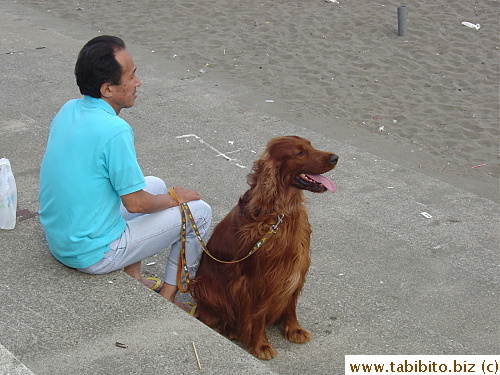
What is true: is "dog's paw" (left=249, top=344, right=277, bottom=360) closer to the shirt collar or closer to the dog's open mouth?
the dog's open mouth

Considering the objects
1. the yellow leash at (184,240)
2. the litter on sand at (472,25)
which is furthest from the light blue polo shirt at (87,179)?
the litter on sand at (472,25)

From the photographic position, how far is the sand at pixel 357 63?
7.12 metres

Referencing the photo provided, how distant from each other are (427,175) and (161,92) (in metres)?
3.18

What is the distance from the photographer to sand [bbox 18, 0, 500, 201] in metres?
7.12

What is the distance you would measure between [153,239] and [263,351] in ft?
2.70

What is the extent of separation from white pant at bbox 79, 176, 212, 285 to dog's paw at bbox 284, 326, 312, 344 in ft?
2.13

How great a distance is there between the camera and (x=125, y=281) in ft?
12.1

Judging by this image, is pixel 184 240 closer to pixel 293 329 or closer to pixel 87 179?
pixel 87 179

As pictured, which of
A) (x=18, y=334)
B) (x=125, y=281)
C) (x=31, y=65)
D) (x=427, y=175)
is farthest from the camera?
(x=31, y=65)

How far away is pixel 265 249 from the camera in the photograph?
3523 mm

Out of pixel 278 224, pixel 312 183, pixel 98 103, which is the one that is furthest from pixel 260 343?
pixel 98 103

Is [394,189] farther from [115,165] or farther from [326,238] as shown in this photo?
[115,165]

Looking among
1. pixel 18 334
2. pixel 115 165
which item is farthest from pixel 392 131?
pixel 18 334

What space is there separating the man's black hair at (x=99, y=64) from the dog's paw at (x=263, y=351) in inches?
60.7
